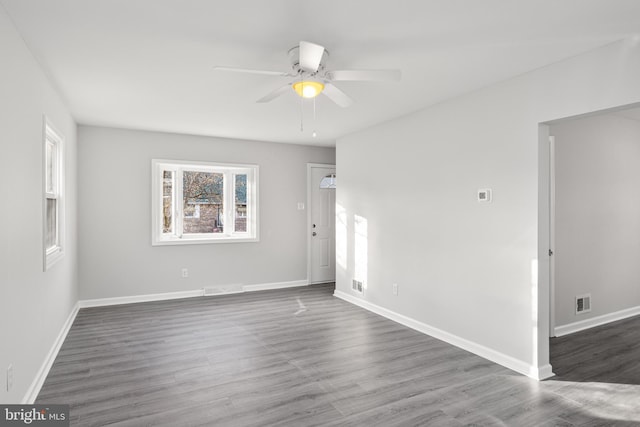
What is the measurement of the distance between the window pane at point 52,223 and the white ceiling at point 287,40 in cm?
110

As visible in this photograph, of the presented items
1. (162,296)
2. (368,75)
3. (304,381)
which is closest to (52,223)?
(162,296)

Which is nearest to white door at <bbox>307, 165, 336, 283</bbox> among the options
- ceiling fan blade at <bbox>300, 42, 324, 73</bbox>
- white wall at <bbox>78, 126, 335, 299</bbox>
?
white wall at <bbox>78, 126, 335, 299</bbox>

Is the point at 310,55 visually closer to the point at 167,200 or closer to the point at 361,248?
→ the point at 361,248

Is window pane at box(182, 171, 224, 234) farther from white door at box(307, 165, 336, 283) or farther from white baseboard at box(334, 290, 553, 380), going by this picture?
white baseboard at box(334, 290, 553, 380)

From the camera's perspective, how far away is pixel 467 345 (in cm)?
359

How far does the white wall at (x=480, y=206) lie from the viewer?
2851 millimetres

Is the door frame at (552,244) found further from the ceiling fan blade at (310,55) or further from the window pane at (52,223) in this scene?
the window pane at (52,223)

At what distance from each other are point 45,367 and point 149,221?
267 centimetres

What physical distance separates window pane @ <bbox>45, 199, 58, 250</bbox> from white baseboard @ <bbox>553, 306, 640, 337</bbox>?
5130 mm

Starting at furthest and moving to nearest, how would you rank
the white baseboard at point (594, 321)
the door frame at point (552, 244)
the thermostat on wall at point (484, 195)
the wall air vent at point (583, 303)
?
the wall air vent at point (583, 303), the white baseboard at point (594, 321), the door frame at point (552, 244), the thermostat on wall at point (484, 195)

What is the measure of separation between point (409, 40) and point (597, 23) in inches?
43.9

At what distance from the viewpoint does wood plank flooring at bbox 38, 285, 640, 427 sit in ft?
7.98

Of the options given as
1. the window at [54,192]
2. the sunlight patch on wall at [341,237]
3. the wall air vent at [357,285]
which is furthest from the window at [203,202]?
the wall air vent at [357,285]

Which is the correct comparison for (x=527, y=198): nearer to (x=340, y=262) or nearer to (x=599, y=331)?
(x=599, y=331)
